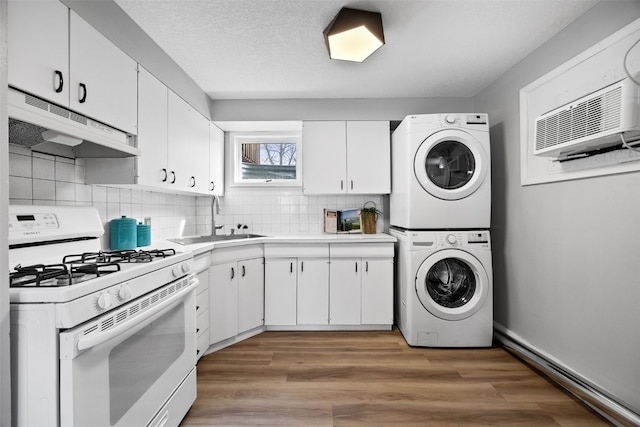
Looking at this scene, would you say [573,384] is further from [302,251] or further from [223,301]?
[223,301]

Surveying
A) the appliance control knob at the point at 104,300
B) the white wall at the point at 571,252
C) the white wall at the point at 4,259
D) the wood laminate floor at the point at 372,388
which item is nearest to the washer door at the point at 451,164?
the white wall at the point at 571,252

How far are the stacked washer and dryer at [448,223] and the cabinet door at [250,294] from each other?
134 centimetres

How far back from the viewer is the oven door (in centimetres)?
91

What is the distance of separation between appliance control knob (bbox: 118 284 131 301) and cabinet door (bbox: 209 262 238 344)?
4.25 feet

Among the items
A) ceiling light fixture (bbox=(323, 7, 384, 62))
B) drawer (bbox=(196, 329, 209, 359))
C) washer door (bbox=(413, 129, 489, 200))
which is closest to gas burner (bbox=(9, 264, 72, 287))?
drawer (bbox=(196, 329, 209, 359))

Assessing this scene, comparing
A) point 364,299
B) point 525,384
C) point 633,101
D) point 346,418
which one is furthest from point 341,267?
point 633,101

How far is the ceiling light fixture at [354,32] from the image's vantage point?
5.81 feet

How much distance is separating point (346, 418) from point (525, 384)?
1.25 metres

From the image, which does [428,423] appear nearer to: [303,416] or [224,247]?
[303,416]

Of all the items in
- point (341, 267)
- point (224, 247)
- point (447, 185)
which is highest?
point (447, 185)

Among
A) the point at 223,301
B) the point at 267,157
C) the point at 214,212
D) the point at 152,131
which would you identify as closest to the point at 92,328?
the point at 152,131

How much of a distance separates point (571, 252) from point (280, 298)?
89.2 inches

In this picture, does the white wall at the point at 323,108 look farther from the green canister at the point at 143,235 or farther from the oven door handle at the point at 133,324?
Result: the oven door handle at the point at 133,324

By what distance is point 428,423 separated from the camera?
1620 millimetres
